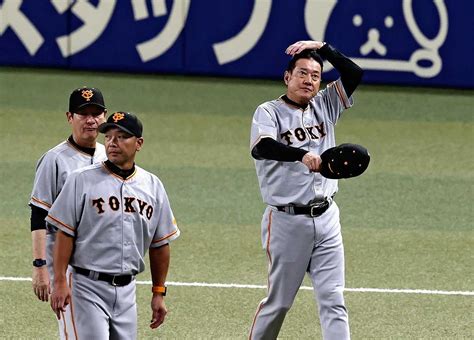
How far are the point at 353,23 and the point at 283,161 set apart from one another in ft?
28.6

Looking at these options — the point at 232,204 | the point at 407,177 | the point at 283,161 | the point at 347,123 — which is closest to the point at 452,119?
the point at 347,123

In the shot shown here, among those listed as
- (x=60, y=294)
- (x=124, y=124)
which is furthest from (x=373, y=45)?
(x=60, y=294)

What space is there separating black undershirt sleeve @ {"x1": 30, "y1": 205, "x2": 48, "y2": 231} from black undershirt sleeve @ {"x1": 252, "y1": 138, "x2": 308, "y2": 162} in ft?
3.98

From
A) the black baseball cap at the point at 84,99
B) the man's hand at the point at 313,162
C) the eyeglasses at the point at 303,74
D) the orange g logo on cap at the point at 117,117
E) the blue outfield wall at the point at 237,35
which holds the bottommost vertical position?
the blue outfield wall at the point at 237,35

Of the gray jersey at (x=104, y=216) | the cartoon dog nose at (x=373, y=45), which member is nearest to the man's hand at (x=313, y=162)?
the gray jersey at (x=104, y=216)

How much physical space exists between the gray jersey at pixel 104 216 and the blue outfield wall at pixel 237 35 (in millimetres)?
9380

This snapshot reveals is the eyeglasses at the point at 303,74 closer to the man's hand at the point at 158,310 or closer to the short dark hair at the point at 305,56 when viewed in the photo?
the short dark hair at the point at 305,56

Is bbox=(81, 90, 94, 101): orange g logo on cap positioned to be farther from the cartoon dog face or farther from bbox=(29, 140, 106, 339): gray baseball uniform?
the cartoon dog face

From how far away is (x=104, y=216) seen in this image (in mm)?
5707

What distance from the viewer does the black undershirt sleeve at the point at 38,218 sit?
6000 millimetres

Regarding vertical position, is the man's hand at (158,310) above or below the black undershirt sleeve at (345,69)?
below

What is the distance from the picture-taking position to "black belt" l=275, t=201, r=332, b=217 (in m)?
6.73

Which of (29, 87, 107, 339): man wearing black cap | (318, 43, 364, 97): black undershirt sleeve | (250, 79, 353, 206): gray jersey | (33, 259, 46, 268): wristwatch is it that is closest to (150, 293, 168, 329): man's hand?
(29, 87, 107, 339): man wearing black cap

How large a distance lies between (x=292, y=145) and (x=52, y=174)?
1.37 metres
